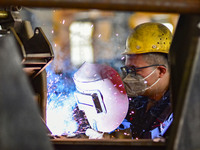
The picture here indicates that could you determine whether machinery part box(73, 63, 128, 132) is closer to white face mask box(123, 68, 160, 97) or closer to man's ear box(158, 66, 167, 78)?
white face mask box(123, 68, 160, 97)

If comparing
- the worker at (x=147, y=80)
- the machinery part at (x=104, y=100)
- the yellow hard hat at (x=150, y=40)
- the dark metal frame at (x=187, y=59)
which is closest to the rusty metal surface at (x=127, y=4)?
the dark metal frame at (x=187, y=59)

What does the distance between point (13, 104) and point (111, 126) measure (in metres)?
2.73

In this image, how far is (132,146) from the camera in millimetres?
1854

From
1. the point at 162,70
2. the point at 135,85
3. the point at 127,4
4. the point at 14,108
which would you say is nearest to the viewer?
the point at 14,108

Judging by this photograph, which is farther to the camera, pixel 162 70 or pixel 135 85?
pixel 162 70

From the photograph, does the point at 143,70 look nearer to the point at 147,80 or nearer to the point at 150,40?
the point at 147,80

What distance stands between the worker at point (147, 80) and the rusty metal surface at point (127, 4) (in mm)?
2405

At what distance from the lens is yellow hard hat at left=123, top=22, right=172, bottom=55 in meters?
3.71

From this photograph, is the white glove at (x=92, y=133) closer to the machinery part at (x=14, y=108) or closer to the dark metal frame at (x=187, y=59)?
the dark metal frame at (x=187, y=59)

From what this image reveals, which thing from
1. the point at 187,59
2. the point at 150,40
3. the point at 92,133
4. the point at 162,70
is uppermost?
the point at 187,59

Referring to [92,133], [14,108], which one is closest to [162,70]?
[92,133]

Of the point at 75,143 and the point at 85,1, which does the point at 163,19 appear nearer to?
the point at 75,143

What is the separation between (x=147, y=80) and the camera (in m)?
3.65

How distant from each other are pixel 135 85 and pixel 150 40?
1.79 feet
